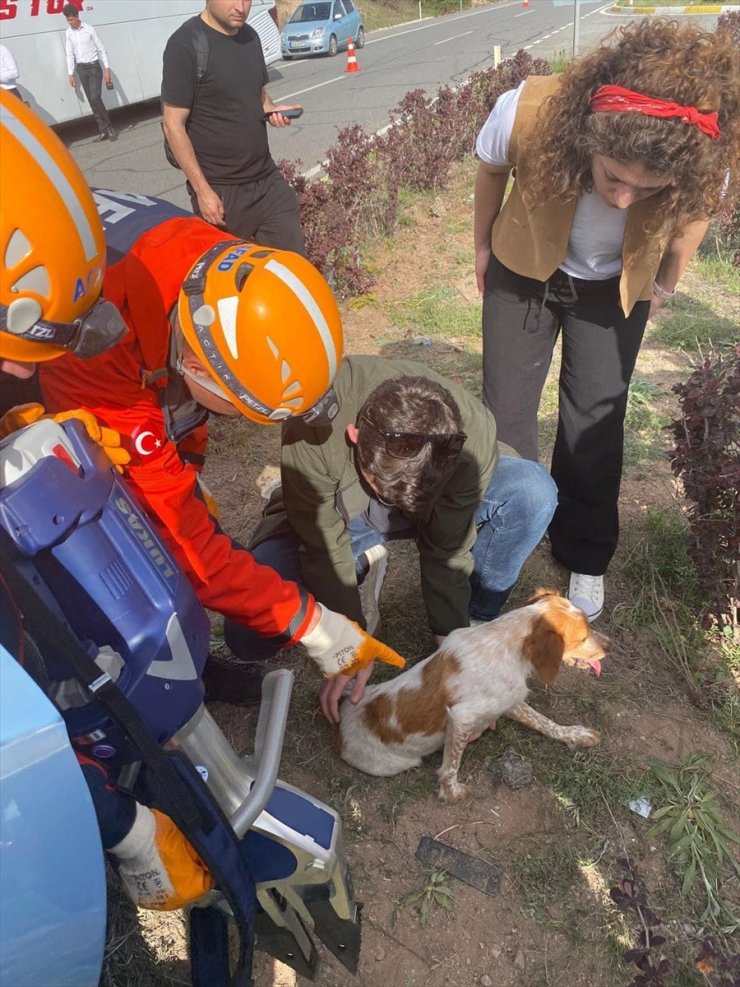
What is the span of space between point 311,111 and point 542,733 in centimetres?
1414

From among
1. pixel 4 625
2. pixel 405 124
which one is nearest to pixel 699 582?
pixel 4 625

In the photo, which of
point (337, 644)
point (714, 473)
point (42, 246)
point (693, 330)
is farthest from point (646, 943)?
point (693, 330)

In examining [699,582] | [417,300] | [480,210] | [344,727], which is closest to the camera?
[344,727]

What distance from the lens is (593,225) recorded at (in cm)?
270

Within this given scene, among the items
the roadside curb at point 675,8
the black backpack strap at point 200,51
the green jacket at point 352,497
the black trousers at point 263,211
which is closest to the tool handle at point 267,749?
the green jacket at point 352,497

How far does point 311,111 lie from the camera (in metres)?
14.2

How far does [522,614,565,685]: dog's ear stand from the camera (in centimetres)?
254

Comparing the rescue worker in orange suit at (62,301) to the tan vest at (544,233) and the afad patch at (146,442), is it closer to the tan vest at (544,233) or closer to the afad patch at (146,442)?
the afad patch at (146,442)

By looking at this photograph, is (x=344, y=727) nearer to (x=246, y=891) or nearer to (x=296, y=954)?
(x=296, y=954)

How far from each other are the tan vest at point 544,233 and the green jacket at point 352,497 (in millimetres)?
597

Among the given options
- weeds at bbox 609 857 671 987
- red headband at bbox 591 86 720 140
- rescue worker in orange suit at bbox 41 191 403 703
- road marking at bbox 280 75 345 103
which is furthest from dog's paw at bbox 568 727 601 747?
road marking at bbox 280 75 345 103

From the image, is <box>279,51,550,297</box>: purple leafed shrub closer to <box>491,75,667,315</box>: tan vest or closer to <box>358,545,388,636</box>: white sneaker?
<box>491,75,667,315</box>: tan vest

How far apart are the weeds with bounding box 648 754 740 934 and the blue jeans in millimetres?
954

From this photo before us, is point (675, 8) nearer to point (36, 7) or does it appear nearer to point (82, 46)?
point (82, 46)
